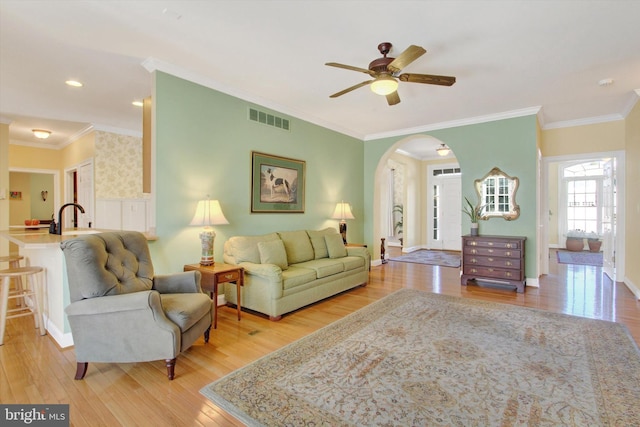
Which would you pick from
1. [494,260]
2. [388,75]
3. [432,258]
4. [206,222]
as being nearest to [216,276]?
[206,222]

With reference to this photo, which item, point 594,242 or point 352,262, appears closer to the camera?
point 352,262

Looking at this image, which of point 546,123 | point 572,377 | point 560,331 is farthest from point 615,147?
point 572,377

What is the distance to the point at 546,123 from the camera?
18.7ft

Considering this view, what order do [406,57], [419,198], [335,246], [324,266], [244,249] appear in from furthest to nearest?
1. [419,198]
2. [335,246]
3. [324,266]
4. [244,249]
5. [406,57]

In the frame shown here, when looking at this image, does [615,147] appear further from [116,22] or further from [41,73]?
[41,73]

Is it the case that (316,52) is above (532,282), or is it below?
above

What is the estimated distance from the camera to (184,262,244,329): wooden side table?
3.25m

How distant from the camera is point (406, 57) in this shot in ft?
9.14

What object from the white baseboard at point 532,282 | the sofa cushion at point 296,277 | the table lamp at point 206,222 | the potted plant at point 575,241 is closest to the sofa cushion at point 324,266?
the sofa cushion at point 296,277

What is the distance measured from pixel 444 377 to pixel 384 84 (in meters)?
2.64

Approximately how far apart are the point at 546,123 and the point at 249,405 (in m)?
6.49

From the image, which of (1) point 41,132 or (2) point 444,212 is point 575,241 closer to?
(2) point 444,212

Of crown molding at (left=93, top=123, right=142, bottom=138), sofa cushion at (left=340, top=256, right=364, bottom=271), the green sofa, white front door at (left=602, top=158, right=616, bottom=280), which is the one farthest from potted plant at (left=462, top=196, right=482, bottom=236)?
crown molding at (left=93, top=123, right=142, bottom=138)

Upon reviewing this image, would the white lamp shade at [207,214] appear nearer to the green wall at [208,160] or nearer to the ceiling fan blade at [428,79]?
the green wall at [208,160]
